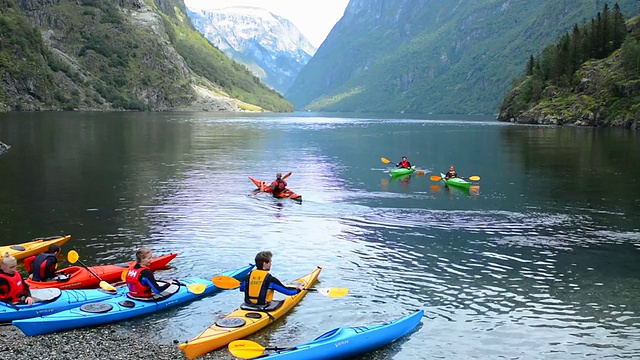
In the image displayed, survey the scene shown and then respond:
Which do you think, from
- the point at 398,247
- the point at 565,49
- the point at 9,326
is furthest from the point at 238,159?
the point at 565,49

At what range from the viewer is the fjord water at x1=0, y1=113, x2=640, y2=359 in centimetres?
1844

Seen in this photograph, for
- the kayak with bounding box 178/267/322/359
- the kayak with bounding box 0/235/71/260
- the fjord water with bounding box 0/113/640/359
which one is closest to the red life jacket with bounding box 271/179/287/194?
the fjord water with bounding box 0/113/640/359

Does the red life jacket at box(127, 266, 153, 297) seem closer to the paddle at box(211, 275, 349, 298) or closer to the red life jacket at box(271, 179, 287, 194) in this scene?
the paddle at box(211, 275, 349, 298)

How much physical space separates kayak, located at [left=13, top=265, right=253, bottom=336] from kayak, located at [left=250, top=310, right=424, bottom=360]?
5534 mm

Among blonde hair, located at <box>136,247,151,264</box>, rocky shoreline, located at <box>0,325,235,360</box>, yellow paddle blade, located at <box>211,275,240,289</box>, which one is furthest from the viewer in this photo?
yellow paddle blade, located at <box>211,275,240,289</box>

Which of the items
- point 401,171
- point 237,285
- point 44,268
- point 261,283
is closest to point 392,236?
point 237,285

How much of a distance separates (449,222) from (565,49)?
449ft

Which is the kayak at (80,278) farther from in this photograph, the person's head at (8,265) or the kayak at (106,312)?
the person's head at (8,265)

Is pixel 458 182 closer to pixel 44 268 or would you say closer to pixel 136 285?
pixel 136 285

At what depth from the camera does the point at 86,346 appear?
1612 cm

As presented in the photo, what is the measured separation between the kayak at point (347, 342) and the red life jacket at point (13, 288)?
8.49 metres

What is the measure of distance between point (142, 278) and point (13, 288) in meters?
3.78

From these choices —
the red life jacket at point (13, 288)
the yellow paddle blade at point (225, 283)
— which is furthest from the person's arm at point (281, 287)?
the red life jacket at point (13, 288)

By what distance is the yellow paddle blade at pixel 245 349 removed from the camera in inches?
Result: 571
